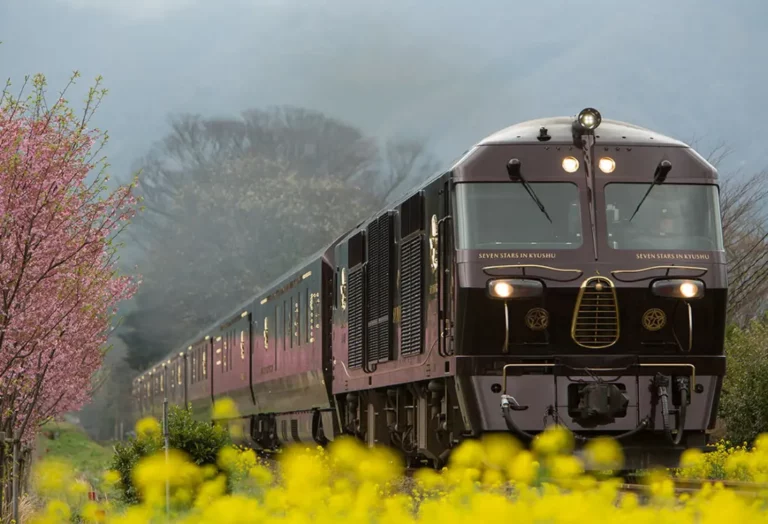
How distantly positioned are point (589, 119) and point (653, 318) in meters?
2.04

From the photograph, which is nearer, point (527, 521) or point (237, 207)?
point (527, 521)

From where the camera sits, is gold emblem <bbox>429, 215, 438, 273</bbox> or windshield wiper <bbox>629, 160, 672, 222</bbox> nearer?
windshield wiper <bbox>629, 160, 672, 222</bbox>

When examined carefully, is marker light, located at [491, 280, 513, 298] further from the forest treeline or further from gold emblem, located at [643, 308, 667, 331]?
the forest treeline

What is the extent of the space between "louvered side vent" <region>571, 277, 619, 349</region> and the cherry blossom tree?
4.80m

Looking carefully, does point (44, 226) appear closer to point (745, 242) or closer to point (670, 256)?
point (670, 256)

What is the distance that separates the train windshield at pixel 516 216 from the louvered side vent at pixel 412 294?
4.92 feet

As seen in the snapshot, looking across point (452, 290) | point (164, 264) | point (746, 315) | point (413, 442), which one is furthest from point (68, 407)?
point (164, 264)

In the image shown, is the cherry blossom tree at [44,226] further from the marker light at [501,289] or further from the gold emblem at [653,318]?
the gold emblem at [653,318]

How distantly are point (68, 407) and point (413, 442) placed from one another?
42.7 ft

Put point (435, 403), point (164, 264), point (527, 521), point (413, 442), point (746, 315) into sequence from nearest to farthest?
point (527, 521)
point (435, 403)
point (413, 442)
point (746, 315)
point (164, 264)

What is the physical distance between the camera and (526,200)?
12.0m

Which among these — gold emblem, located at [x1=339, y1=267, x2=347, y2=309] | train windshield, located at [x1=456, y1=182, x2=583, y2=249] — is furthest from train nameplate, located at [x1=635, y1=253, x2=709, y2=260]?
gold emblem, located at [x1=339, y1=267, x2=347, y2=309]

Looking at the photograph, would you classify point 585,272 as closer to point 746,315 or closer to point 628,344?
point 628,344

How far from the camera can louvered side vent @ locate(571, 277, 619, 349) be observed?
11.8m
